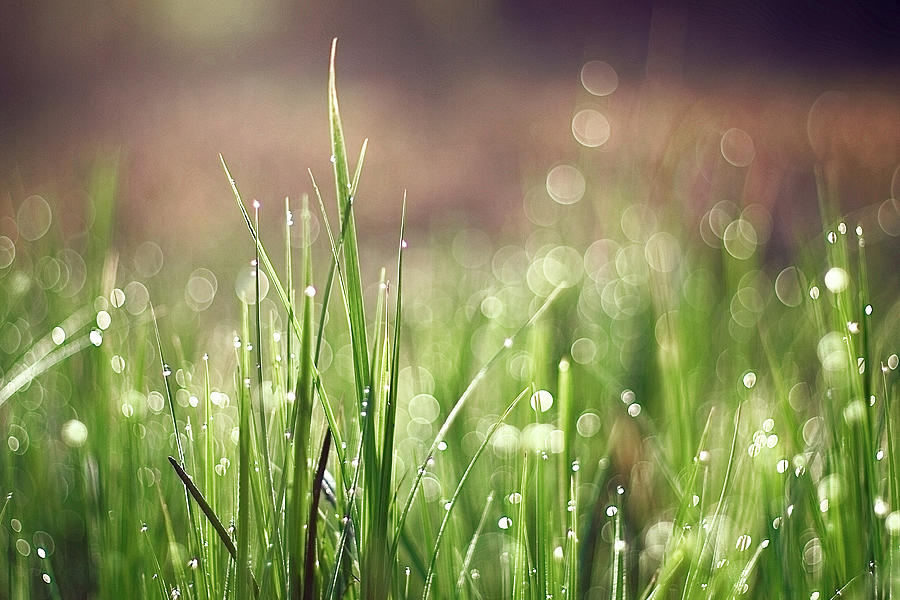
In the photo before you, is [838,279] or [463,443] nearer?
[838,279]

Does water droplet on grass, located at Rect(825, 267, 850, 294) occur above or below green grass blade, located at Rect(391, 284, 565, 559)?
above

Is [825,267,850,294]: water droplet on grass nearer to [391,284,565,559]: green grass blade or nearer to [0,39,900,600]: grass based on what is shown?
[0,39,900,600]: grass

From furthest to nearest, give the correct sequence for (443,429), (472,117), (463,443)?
(472,117) → (463,443) → (443,429)

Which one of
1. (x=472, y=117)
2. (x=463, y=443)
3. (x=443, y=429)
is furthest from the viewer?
(x=472, y=117)

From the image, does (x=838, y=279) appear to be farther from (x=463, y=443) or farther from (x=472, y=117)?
(x=472, y=117)

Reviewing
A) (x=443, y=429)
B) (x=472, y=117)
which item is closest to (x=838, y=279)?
(x=443, y=429)

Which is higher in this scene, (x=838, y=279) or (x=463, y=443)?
(x=838, y=279)

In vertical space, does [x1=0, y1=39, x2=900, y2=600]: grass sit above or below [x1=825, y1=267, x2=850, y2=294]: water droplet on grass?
below

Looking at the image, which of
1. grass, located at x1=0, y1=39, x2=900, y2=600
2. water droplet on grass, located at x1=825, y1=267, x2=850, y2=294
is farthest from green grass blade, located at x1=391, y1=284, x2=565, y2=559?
water droplet on grass, located at x1=825, y1=267, x2=850, y2=294

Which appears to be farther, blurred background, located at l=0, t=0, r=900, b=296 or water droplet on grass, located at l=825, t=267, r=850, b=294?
blurred background, located at l=0, t=0, r=900, b=296

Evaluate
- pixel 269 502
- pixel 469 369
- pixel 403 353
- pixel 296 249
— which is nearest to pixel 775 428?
pixel 469 369
